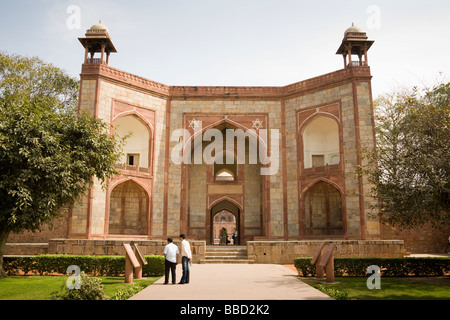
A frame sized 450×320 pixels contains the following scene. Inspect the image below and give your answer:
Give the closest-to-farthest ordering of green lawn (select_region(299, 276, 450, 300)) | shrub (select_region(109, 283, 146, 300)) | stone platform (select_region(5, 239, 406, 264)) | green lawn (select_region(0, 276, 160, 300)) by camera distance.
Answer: shrub (select_region(109, 283, 146, 300))
green lawn (select_region(0, 276, 160, 300))
green lawn (select_region(299, 276, 450, 300))
stone platform (select_region(5, 239, 406, 264))

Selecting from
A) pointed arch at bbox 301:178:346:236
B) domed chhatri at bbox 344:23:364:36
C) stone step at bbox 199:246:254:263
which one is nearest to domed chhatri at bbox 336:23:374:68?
domed chhatri at bbox 344:23:364:36

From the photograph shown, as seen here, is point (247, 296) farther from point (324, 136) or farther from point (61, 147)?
point (324, 136)

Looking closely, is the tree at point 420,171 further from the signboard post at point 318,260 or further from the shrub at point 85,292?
the shrub at point 85,292

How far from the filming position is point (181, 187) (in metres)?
22.0

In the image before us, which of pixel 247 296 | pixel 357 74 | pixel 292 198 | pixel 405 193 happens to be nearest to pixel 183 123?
pixel 292 198

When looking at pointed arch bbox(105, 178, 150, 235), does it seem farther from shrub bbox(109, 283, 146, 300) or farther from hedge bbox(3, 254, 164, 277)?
shrub bbox(109, 283, 146, 300)

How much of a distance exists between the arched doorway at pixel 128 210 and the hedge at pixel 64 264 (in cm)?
932

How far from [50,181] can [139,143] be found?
449 inches

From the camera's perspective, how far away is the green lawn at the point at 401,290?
7.87 meters

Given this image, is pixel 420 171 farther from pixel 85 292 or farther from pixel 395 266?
pixel 85 292

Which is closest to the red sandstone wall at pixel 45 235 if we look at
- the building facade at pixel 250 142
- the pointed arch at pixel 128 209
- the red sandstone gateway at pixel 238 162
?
the red sandstone gateway at pixel 238 162

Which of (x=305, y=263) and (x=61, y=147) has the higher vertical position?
(x=61, y=147)

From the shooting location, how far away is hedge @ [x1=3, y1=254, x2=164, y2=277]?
11953mm

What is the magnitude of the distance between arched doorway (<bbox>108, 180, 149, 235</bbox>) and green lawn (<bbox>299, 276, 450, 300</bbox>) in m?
13.8
